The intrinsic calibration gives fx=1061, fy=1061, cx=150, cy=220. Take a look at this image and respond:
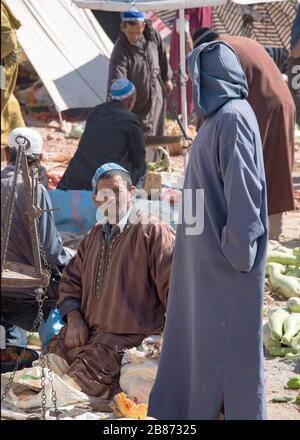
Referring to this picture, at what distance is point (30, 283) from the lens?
13.4 ft

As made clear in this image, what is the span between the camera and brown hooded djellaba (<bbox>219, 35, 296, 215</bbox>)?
23.6 feet

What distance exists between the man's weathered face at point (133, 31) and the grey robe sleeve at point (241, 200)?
560 cm

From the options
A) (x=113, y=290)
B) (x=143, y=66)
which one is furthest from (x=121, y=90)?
(x=113, y=290)

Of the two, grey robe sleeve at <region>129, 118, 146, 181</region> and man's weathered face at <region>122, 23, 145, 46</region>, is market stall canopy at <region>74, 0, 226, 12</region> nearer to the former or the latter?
grey robe sleeve at <region>129, 118, 146, 181</region>

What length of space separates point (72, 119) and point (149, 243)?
8.24 m

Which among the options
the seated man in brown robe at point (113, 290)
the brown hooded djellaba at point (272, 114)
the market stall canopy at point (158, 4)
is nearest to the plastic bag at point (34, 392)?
the seated man in brown robe at point (113, 290)

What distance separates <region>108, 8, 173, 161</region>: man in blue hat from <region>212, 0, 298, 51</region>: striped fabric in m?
5.07

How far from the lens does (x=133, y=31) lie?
9.36 m

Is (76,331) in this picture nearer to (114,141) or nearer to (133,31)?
(114,141)

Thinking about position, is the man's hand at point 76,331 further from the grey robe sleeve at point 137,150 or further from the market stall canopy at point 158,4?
the market stall canopy at point 158,4

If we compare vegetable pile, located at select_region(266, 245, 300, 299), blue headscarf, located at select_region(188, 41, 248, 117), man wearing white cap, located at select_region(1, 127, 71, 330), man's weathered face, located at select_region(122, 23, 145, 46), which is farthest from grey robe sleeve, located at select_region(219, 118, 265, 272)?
man's weathered face, located at select_region(122, 23, 145, 46)

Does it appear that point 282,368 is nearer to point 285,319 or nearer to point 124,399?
point 285,319

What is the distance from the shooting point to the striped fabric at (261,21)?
1502 centimetres

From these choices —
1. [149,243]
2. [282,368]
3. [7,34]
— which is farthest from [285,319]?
[7,34]
